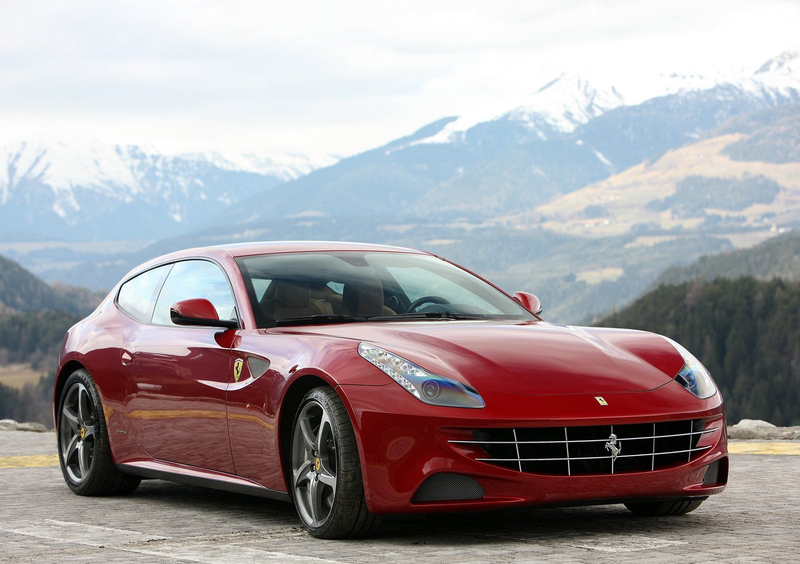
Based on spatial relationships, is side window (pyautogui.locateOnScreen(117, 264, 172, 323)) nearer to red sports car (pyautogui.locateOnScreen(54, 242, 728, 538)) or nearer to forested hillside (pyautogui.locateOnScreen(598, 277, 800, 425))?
red sports car (pyautogui.locateOnScreen(54, 242, 728, 538))

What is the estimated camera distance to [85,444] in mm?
6945

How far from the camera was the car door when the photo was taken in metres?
5.60

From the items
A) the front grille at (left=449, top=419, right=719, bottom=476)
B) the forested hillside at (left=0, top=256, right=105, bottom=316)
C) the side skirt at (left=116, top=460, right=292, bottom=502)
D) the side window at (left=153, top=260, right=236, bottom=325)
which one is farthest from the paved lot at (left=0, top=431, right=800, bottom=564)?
the forested hillside at (left=0, top=256, right=105, bottom=316)

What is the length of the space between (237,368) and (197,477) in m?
0.77

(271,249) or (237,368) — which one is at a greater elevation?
(271,249)

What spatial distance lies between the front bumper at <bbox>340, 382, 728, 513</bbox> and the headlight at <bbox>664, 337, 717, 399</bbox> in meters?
0.40

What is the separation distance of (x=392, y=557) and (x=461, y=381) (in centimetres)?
78

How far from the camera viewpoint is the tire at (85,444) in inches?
265

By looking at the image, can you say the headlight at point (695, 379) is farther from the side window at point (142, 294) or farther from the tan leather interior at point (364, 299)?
the side window at point (142, 294)

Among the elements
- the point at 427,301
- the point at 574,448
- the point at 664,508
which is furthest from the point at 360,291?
the point at 664,508

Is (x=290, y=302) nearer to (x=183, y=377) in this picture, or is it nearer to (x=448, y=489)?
(x=183, y=377)

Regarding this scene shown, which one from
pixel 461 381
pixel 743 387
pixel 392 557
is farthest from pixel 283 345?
pixel 743 387

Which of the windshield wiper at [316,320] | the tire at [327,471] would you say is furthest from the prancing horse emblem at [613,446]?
the windshield wiper at [316,320]

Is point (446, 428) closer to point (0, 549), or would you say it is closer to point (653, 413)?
point (653, 413)
